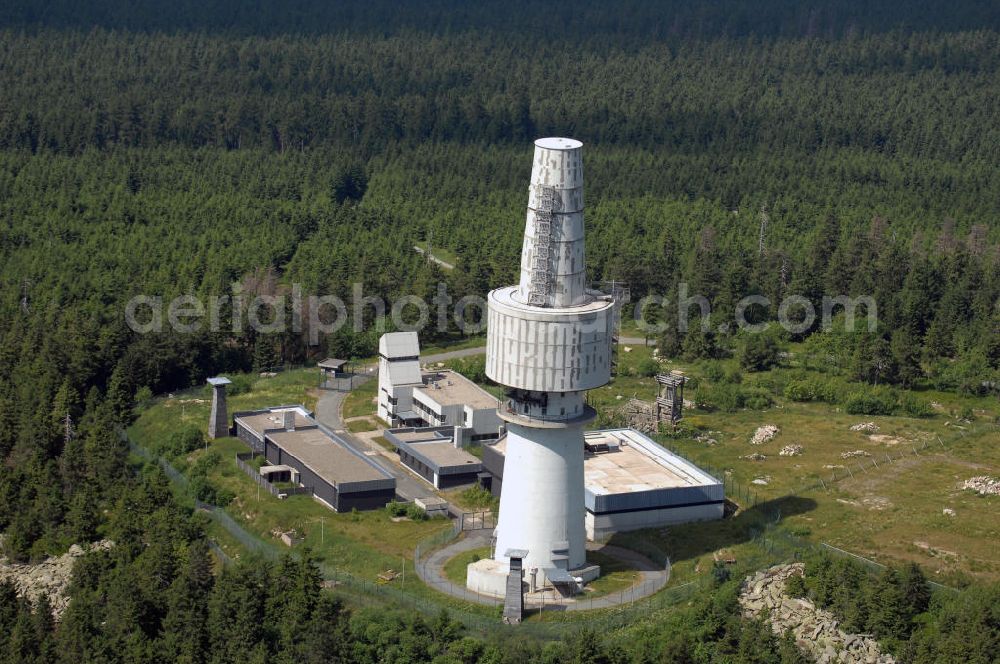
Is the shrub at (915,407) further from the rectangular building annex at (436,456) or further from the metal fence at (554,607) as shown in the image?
the rectangular building annex at (436,456)

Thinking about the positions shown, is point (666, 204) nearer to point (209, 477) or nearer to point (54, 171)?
point (54, 171)

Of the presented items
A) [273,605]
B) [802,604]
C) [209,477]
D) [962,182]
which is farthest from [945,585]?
[962,182]

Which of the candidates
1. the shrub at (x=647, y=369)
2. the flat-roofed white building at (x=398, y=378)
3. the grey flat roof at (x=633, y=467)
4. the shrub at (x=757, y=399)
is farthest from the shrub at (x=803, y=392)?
the flat-roofed white building at (x=398, y=378)

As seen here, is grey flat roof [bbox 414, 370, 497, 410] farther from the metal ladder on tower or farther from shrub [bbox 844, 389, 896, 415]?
the metal ladder on tower

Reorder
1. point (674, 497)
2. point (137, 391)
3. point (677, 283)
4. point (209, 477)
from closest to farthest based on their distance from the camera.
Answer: point (674, 497) < point (209, 477) < point (137, 391) < point (677, 283)

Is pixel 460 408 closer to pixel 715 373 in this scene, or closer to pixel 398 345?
pixel 398 345
